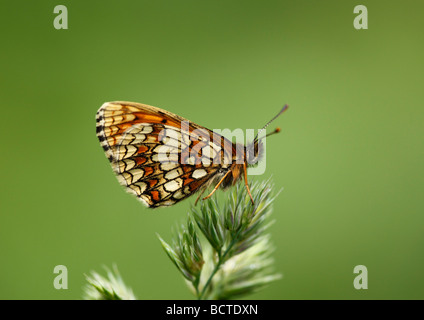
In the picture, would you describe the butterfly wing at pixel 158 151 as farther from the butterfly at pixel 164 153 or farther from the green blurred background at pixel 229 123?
the green blurred background at pixel 229 123

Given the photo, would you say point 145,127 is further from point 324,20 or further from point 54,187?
point 324,20

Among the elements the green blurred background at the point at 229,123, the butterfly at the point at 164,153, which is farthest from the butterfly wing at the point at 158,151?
the green blurred background at the point at 229,123

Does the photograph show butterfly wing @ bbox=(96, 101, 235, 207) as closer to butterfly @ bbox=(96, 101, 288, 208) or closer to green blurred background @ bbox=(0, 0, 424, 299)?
butterfly @ bbox=(96, 101, 288, 208)

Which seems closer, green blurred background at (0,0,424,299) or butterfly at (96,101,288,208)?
butterfly at (96,101,288,208)

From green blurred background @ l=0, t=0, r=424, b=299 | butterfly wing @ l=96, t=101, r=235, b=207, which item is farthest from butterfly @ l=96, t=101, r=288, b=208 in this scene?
green blurred background @ l=0, t=0, r=424, b=299

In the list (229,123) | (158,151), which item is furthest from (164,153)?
(229,123)
